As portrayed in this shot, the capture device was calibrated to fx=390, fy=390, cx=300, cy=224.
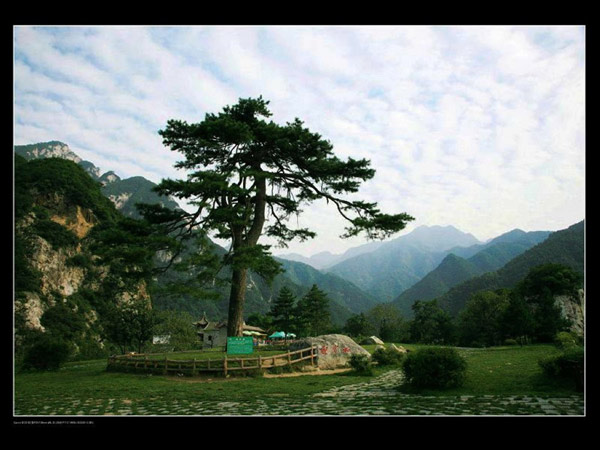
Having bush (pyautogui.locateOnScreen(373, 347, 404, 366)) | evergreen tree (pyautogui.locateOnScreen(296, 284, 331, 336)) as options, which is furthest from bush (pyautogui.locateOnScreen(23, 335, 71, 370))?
evergreen tree (pyautogui.locateOnScreen(296, 284, 331, 336))

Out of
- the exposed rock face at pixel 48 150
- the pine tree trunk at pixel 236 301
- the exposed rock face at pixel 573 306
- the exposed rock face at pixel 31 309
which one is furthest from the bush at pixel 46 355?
the exposed rock face at pixel 48 150

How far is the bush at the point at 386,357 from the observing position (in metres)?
18.0

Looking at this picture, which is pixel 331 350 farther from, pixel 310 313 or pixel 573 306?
pixel 310 313

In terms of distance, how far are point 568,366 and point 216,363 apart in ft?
35.7

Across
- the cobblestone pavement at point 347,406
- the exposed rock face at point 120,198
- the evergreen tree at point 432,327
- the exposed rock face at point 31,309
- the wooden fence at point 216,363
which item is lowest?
the evergreen tree at point 432,327

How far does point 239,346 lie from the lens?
1623 centimetres

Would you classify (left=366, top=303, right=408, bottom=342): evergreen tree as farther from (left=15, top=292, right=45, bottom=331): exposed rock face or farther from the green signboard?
the green signboard

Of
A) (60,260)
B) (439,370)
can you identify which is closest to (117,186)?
(60,260)

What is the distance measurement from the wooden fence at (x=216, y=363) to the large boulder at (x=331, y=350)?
13.6 inches

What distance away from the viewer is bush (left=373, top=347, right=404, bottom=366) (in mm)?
Result: 17984

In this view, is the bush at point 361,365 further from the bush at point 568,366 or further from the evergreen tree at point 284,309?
the evergreen tree at point 284,309

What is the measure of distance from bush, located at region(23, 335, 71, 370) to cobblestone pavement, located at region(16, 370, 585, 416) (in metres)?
11.5
